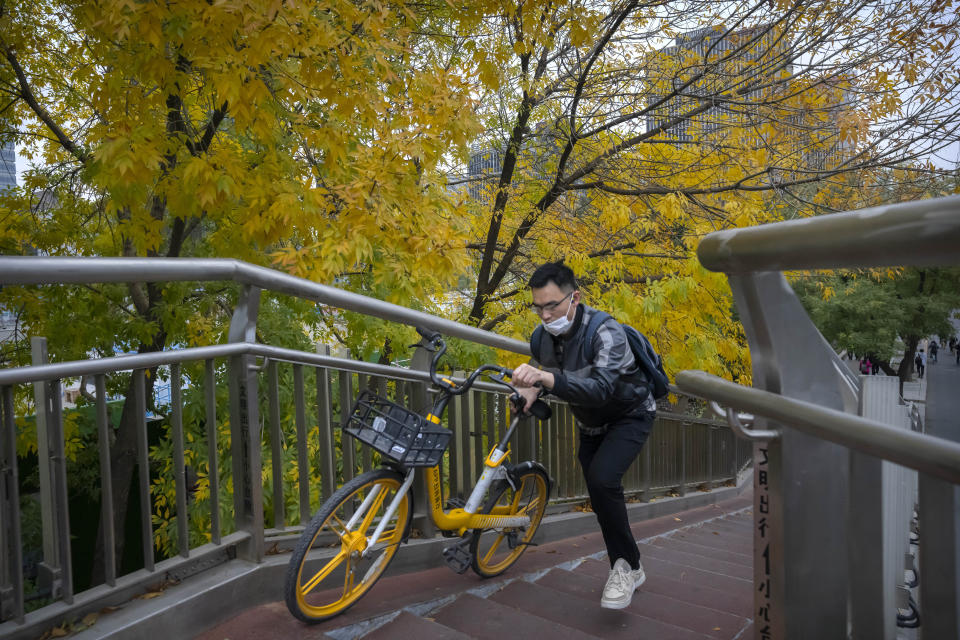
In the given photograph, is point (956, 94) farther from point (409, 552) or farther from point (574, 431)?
point (409, 552)

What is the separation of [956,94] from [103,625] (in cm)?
738

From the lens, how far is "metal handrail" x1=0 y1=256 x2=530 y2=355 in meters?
1.87

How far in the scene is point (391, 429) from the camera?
271 centimetres

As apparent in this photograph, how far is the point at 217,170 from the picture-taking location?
5145 mm

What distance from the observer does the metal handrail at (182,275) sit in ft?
6.12

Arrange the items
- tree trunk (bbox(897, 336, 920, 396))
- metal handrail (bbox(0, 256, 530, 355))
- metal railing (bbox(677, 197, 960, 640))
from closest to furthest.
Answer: metal railing (bbox(677, 197, 960, 640)) → metal handrail (bbox(0, 256, 530, 355)) → tree trunk (bbox(897, 336, 920, 396))

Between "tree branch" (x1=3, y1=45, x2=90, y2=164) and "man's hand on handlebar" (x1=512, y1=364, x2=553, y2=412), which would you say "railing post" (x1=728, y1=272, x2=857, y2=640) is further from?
"tree branch" (x1=3, y1=45, x2=90, y2=164)

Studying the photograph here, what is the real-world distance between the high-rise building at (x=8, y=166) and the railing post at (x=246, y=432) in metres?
6.00

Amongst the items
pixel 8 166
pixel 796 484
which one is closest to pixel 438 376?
pixel 796 484

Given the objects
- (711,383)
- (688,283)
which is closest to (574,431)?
(688,283)

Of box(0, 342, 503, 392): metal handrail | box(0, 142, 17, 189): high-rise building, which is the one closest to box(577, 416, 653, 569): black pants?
box(0, 342, 503, 392): metal handrail

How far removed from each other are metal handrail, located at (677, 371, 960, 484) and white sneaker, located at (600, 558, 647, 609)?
1.82 m

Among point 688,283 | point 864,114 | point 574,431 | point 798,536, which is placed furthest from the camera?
point 688,283

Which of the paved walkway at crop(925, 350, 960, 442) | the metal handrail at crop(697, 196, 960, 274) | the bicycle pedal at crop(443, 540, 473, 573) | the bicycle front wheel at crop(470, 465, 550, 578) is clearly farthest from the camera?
the paved walkway at crop(925, 350, 960, 442)
